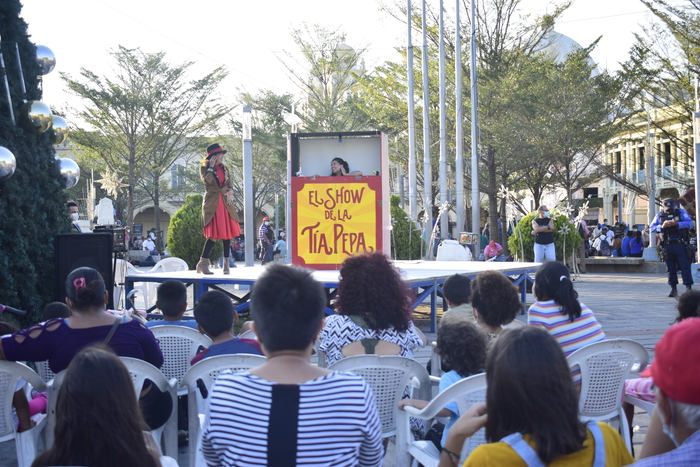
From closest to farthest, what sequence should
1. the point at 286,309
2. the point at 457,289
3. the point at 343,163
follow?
the point at 286,309, the point at 457,289, the point at 343,163

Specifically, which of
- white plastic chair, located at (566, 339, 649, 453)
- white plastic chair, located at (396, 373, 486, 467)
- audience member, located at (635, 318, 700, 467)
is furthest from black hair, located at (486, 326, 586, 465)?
white plastic chair, located at (566, 339, 649, 453)

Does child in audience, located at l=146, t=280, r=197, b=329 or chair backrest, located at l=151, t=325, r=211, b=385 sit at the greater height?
child in audience, located at l=146, t=280, r=197, b=329

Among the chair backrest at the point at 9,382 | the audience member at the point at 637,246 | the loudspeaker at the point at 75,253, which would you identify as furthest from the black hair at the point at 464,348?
the audience member at the point at 637,246

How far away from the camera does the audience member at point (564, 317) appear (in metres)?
3.96

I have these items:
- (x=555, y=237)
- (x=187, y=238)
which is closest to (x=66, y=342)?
(x=187, y=238)

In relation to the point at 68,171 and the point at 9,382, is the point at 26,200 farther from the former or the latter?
the point at 9,382

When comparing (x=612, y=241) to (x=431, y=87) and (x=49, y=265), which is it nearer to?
(x=431, y=87)

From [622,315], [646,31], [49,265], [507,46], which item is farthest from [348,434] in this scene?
[507,46]

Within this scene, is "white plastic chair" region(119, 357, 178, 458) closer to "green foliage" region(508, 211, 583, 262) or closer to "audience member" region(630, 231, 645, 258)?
"green foliage" region(508, 211, 583, 262)

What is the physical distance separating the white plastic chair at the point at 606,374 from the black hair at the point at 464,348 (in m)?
0.62

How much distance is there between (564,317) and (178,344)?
2481mm

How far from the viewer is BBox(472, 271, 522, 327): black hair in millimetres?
3916

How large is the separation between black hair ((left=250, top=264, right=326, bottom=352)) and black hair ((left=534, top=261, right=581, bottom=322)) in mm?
2331

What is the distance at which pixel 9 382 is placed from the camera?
3385 mm
